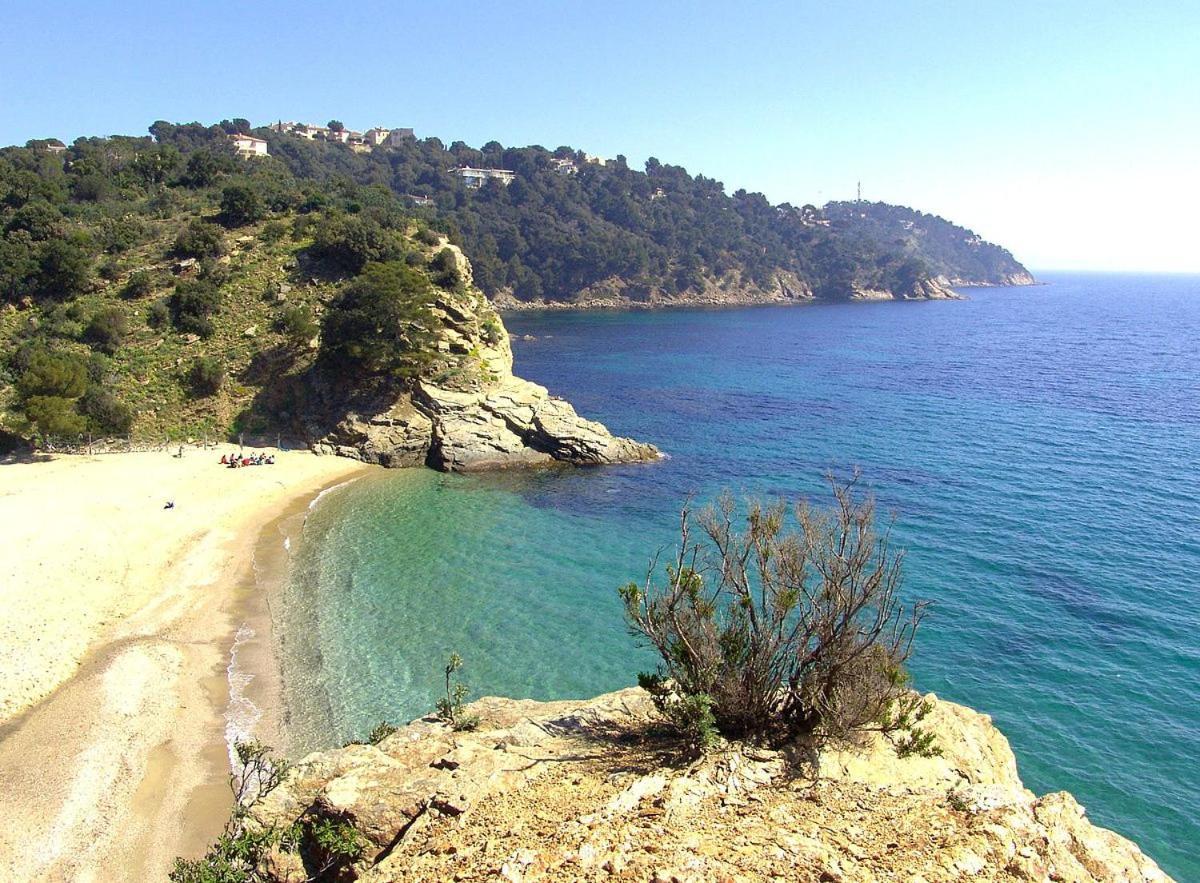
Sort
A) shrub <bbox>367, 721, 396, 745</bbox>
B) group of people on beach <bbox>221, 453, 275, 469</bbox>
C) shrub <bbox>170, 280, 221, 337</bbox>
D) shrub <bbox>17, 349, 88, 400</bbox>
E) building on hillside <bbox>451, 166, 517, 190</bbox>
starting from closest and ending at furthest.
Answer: shrub <bbox>367, 721, 396, 745</bbox> < shrub <bbox>17, 349, 88, 400</bbox> < group of people on beach <bbox>221, 453, 275, 469</bbox> < shrub <bbox>170, 280, 221, 337</bbox> < building on hillside <bbox>451, 166, 517, 190</bbox>

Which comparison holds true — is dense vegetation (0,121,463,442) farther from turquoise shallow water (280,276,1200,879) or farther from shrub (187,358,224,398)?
turquoise shallow water (280,276,1200,879)

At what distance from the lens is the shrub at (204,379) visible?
48.4 meters

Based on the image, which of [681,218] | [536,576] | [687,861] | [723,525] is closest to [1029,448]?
[536,576]

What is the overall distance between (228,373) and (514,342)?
Result: 54491 mm

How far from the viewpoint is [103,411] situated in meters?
43.0

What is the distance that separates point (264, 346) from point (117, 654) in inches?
1251

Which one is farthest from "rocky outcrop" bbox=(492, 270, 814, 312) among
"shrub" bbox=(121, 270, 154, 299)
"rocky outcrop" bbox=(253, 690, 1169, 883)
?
"rocky outcrop" bbox=(253, 690, 1169, 883)

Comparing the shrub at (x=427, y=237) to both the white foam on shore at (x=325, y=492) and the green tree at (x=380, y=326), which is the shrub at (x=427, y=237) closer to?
the green tree at (x=380, y=326)

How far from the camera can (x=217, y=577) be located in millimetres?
30312

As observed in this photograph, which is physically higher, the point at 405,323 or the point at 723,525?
the point at 405,323

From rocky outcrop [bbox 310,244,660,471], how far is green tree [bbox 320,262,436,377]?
1808 millimetres

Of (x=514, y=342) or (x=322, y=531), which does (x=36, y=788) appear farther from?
(x=514, y=342)

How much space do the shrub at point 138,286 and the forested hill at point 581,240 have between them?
87947mm

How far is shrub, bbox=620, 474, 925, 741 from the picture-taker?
45.3ft
